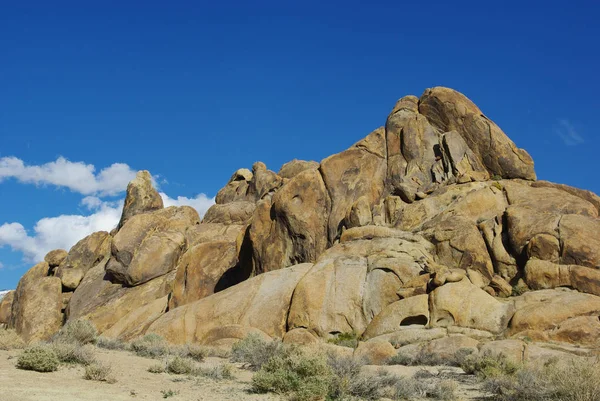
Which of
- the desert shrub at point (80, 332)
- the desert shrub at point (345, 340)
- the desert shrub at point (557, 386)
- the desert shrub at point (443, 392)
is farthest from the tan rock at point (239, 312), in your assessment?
the desert shrub at point (557, 386)

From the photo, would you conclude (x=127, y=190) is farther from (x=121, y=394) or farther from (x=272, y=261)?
(x=121, y=394)

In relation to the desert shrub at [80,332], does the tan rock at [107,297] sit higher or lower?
higher

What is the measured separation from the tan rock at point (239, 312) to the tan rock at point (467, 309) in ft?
28.7

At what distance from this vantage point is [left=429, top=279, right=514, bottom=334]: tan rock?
2702 centimetres

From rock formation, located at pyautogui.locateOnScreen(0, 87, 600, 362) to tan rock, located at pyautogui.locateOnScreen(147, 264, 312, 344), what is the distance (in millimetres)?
90

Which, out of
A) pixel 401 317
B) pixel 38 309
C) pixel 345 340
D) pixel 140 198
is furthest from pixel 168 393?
pixel 140 198

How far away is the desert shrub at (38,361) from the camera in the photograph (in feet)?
47.8

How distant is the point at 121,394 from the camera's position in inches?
505

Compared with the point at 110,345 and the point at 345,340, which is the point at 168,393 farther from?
the point at 345,340

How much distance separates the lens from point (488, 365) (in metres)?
18.3

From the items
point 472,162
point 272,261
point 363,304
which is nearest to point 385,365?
point 363,304

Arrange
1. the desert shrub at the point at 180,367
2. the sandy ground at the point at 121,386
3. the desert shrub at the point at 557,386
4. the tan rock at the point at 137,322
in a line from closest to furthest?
the desert shrub at the point at 557,386
the sandy ground at the point at 121,386
the desert shrub at the point at 180,367
the tan rock at the point at 137,322

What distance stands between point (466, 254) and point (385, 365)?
13621 millimetres

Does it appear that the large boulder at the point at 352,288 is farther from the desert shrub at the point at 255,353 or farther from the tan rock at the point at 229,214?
the tan rock at the point at 229,214
